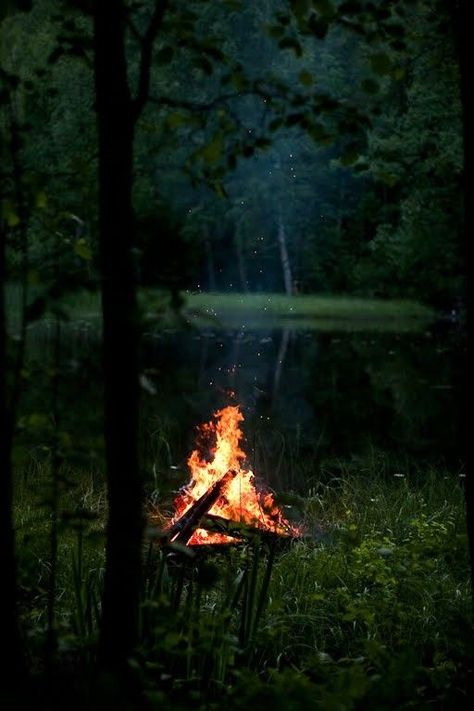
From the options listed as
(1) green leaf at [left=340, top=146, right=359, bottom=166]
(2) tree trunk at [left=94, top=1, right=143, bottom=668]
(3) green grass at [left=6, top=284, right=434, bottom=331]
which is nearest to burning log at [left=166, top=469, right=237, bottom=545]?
(2) tree trunk at [left=94, top=1, right=143, bottom=668]

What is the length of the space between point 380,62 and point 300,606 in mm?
3280

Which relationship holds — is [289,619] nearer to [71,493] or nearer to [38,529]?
[38,529]

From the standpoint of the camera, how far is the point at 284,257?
4597cm

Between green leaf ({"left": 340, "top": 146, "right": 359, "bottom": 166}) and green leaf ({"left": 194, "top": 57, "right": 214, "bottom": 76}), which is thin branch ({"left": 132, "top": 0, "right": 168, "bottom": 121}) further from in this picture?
green leaf ({"left": 340, "top": 146, "right": 359, "bottom": 166})

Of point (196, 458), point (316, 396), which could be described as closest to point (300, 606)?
point (196, 458)

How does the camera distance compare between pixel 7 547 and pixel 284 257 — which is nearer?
pixel 7 547

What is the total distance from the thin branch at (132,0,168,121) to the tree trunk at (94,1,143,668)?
25mm

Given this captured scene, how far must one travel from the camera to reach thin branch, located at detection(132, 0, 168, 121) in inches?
88.7

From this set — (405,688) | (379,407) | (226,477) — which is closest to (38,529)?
(226,477)

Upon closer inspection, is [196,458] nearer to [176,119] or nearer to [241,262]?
[176,119]

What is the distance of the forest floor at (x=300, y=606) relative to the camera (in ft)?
8.27

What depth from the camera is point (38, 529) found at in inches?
252

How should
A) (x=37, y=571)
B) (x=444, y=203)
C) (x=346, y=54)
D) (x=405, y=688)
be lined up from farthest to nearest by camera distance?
(x=346, y=54) → (x=444, y=203) → (x=37, y=571) → (x=405, y=688)

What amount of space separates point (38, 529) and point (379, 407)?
10002 millimetres
